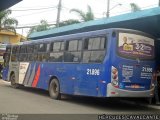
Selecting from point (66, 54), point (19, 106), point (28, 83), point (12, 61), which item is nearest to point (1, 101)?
point (19, 106)

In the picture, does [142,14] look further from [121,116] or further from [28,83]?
[28,83]

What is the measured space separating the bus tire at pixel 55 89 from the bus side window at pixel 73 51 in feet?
4.40

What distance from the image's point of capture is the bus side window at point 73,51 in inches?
623

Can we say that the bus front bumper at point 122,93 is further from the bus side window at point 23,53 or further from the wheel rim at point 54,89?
the bus side window at point 23,53

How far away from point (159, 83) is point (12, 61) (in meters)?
10.6

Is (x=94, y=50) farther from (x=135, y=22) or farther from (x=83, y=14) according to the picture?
(x=83, y=14)

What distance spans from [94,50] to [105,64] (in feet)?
3.27

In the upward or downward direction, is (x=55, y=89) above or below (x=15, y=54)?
below

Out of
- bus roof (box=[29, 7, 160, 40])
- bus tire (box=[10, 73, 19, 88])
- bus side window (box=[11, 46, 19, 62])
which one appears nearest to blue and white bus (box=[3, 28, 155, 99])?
bus roof (box=[29, 7, 160, 40])

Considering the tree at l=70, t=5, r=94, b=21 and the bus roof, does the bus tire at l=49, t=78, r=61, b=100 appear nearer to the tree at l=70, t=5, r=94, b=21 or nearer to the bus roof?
the bus roof

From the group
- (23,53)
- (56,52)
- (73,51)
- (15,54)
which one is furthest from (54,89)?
(15,54)

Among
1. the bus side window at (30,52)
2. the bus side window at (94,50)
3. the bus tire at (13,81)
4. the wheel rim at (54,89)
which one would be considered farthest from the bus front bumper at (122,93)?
the bus tire at (13,81)

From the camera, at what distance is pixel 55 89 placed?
1781cm

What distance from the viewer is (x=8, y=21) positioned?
42969 mm
